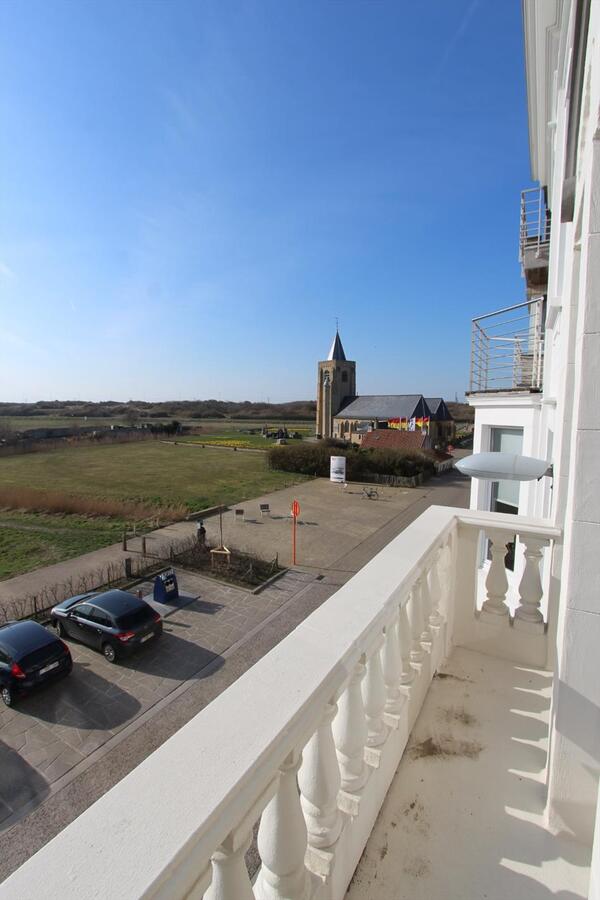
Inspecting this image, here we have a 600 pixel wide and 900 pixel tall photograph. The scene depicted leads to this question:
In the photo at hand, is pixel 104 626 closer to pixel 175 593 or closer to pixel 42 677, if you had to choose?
pixel 42 677

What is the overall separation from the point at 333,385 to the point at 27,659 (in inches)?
2227

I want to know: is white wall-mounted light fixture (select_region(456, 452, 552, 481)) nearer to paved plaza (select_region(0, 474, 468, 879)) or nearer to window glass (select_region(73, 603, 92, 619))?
paved plaza (select_region(0, 474, 468, 879))

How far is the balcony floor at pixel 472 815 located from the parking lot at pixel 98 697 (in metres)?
6.91

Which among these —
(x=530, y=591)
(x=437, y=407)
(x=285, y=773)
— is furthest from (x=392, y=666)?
(x=437, y=407)

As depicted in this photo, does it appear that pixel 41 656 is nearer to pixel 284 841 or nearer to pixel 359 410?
pixel 284 841

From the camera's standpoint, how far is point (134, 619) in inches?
401

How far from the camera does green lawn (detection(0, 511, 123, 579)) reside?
54.7 feet

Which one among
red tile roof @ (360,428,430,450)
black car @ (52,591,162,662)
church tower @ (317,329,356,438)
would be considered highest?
church tower @ (317,329,356,438)

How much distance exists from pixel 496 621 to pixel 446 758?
1200mm

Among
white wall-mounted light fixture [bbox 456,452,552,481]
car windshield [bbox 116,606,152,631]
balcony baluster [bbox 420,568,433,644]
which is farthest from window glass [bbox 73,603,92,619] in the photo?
balcony baluster [bbox 420,568,433,644]

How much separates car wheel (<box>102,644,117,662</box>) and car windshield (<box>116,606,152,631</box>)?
0.53 m

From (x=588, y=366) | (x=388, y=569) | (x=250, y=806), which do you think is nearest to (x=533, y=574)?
(x=388, y=569)

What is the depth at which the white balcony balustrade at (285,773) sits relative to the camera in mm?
792

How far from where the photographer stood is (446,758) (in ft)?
7.73
